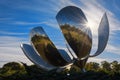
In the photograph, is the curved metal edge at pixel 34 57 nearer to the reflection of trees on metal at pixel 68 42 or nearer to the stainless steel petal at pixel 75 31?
the reflection of trees on metal at pixel 68 42

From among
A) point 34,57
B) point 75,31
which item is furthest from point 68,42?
point 34,57

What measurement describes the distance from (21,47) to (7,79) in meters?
12.3

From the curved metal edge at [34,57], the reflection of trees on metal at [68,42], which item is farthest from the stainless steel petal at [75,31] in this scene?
the curved metal edge at [34,57]

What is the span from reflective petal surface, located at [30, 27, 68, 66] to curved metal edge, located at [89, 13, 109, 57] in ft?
10.3

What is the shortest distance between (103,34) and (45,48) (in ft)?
16.8

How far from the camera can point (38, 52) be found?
93.5ft

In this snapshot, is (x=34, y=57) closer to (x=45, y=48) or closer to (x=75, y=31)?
(x=45, y=48)

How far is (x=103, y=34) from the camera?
27.3m

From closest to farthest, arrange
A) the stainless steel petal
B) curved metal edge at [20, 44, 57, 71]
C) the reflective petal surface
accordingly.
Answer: the stainless steel petal
the reflective petal surface
curved metal edge at [20, 44, 57, 71]

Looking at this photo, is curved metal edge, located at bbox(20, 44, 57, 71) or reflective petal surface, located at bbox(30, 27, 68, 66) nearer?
reflective petal surface, located at bbox(30, 27, 68, 66)

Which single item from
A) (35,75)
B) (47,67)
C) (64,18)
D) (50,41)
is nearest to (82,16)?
(64,18)

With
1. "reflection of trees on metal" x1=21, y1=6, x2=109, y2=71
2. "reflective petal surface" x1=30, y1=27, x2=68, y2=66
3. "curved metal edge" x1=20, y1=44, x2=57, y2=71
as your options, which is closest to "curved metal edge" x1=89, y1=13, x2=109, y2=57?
"reflection of trees on metal" x1=21, y1=6, x2=109, y2=71

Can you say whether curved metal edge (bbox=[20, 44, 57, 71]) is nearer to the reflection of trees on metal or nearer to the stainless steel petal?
the reflection of trees on metal

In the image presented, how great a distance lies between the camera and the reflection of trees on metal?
88.3 ft
